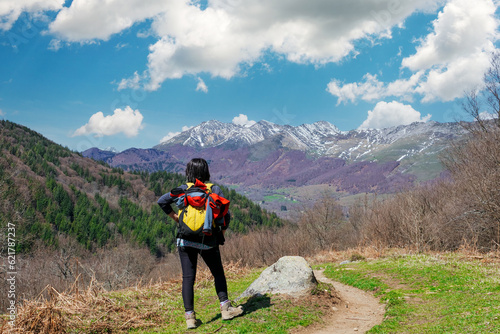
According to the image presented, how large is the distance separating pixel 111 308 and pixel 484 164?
25.5m

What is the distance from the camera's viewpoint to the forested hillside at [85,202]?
290ft

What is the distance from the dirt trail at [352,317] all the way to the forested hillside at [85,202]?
35389 mm

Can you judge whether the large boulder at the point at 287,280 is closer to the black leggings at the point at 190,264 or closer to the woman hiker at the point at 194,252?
the woman hiker at the point at 194,252

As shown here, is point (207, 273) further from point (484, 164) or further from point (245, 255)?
point (245, 255)

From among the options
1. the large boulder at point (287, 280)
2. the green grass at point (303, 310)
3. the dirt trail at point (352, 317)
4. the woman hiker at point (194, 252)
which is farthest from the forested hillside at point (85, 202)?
the dirt trail at point (352, 317)

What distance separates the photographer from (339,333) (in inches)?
273

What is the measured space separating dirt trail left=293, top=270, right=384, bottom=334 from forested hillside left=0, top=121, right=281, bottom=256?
35.4 m

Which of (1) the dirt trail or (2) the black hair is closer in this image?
(2) the black hair

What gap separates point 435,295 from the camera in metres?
8.97

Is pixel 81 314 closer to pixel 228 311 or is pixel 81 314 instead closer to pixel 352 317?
pixel 228 311

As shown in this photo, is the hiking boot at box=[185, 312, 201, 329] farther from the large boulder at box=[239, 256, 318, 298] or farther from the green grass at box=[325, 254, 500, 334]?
the green grass at box=[325, 254, 500, 334]

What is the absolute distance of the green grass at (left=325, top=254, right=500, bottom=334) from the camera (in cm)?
626

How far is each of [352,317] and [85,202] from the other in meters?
119

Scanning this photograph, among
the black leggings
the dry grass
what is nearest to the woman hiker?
the black leggings
